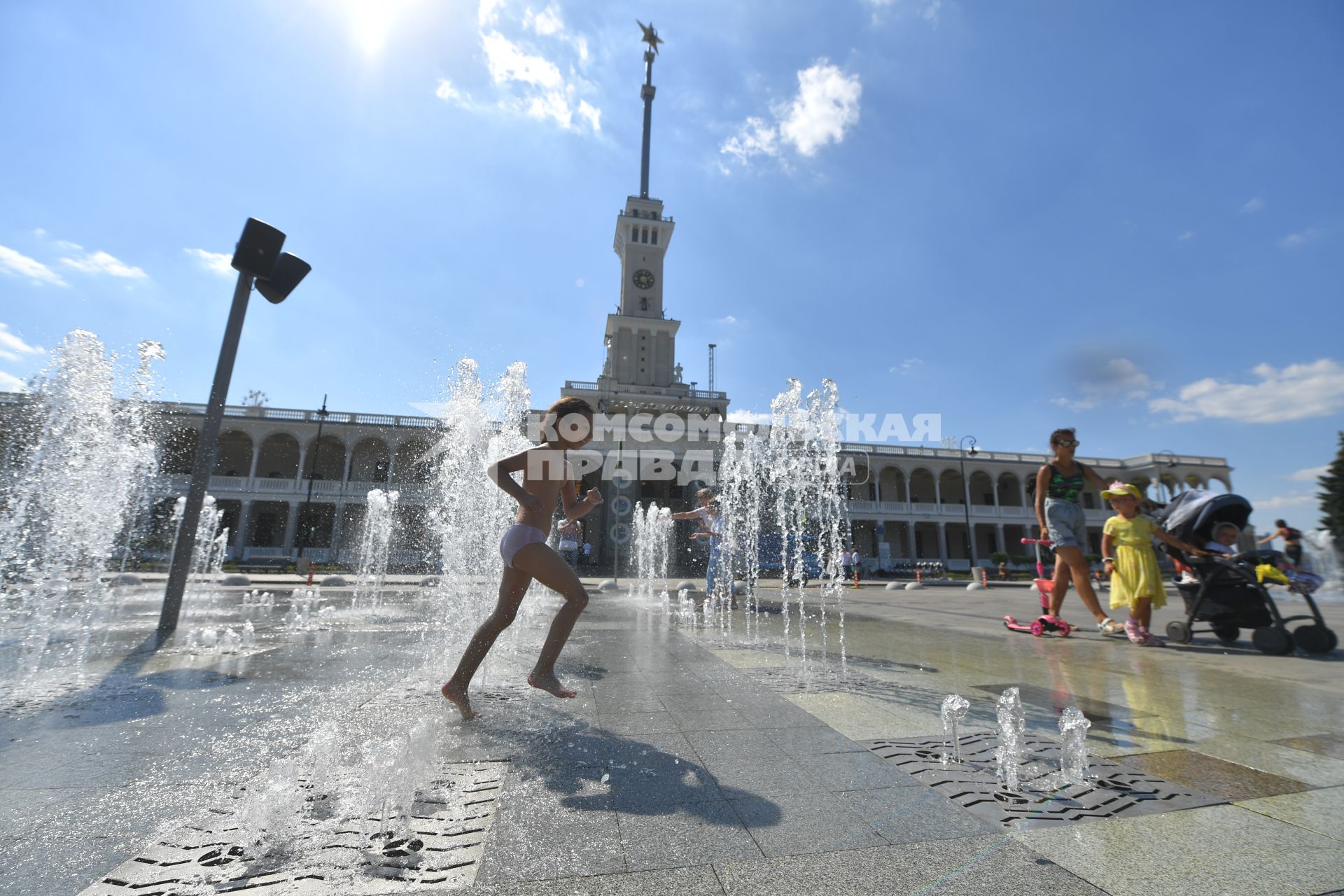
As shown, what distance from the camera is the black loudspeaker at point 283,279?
652cm

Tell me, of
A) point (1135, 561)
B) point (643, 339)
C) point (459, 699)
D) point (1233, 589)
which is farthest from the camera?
point (643, 339)

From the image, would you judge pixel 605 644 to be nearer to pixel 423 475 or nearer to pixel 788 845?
pixel 788 845

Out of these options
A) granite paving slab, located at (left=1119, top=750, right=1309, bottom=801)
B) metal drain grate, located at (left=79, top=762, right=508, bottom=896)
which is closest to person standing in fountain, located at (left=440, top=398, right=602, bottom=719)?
metal drain grate, located at (left=79, top=762, right=508, bottom=896)

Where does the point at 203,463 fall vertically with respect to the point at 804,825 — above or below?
above

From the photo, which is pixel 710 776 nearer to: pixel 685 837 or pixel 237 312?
pixel 685 837

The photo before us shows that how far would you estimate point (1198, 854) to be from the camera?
1.64 metres

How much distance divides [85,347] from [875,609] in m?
13.1

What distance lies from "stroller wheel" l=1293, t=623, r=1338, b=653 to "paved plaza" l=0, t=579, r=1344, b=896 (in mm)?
115

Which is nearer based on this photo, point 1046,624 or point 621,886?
point 621,886

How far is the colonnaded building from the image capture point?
35500mm

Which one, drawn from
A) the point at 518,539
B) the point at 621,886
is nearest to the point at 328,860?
the point at 621,886

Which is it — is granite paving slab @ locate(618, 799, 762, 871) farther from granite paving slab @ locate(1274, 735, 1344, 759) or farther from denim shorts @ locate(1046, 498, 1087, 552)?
denim shorts @ locate(1046, 498, 1087, 552)

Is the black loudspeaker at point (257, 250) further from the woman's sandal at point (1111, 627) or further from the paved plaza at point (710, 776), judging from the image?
the woman's sandal at point (1111, 627)

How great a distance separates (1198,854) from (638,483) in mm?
38253
